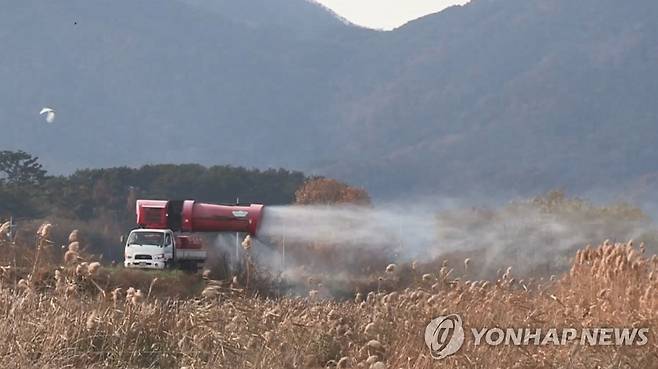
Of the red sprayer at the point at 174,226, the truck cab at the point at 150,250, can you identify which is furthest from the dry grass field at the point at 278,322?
the red sprayer at the point at 174,226

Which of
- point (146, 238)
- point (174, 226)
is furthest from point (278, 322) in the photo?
point (174, 226)

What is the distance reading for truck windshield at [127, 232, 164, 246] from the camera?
3525cm

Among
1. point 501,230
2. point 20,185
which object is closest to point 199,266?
point 501,230

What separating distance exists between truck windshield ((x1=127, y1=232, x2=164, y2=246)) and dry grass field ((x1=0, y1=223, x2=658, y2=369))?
22.9m

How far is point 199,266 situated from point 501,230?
1416 inches

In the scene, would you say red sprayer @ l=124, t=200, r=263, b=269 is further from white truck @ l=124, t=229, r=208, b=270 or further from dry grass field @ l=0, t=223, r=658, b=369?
dry grass field @ l=0, t=223, r=658, b=369

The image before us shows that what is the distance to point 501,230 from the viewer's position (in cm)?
7019

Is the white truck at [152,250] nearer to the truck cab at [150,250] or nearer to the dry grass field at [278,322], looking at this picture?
the truck cab at [150,250]

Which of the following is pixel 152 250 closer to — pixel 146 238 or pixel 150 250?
pixel 150 250

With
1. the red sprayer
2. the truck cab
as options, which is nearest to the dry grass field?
the truck cab

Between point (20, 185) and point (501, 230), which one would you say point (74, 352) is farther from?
point (20, 185)

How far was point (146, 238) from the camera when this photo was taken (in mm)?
35469

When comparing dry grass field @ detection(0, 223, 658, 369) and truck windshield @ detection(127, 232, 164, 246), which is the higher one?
dry grass field @ detection(0, 223, 658, 369)

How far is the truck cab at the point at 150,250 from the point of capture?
35.1 meters
